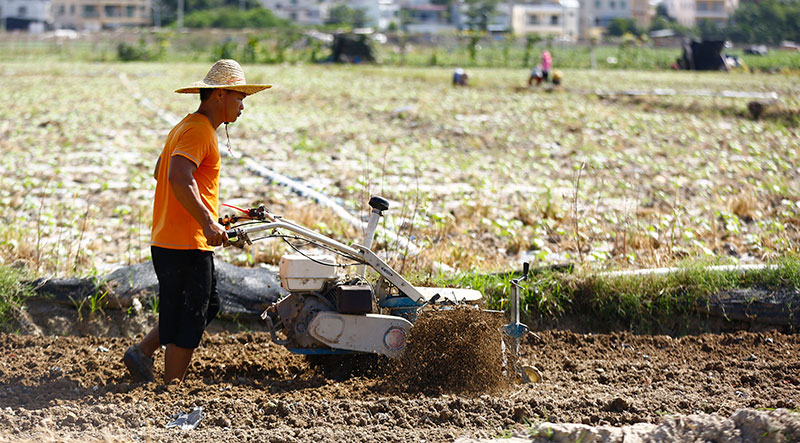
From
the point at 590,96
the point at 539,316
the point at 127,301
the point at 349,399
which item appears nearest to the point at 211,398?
the point at 349,399

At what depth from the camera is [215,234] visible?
12.1ft

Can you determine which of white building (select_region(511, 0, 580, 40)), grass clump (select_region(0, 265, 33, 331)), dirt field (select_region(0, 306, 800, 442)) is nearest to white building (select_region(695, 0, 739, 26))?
white building (select_region(511, 0, 580, 40))

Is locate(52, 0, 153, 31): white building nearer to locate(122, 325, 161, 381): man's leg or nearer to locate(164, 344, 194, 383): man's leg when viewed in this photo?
locate(122, 325, 161, 381): man's leg

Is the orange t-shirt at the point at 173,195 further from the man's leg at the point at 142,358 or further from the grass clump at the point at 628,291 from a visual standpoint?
the grass clump at the point at 628,291

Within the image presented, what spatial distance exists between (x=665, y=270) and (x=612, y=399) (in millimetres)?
1840

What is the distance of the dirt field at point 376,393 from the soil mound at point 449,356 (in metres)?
0.09

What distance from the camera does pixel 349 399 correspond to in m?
4.04

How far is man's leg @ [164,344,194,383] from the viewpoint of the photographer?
416 centimetres

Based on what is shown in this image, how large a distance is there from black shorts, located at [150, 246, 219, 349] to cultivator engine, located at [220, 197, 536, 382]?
264 millimetres

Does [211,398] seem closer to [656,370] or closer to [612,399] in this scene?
[612,399]

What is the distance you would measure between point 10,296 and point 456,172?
5.98 metres

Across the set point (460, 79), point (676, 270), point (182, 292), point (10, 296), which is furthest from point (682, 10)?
point (182, 292)

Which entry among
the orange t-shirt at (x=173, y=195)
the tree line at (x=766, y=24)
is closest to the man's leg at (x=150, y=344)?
the orange t-shirt at (x=173, y=195)

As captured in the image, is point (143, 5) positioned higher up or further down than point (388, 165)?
higher up
